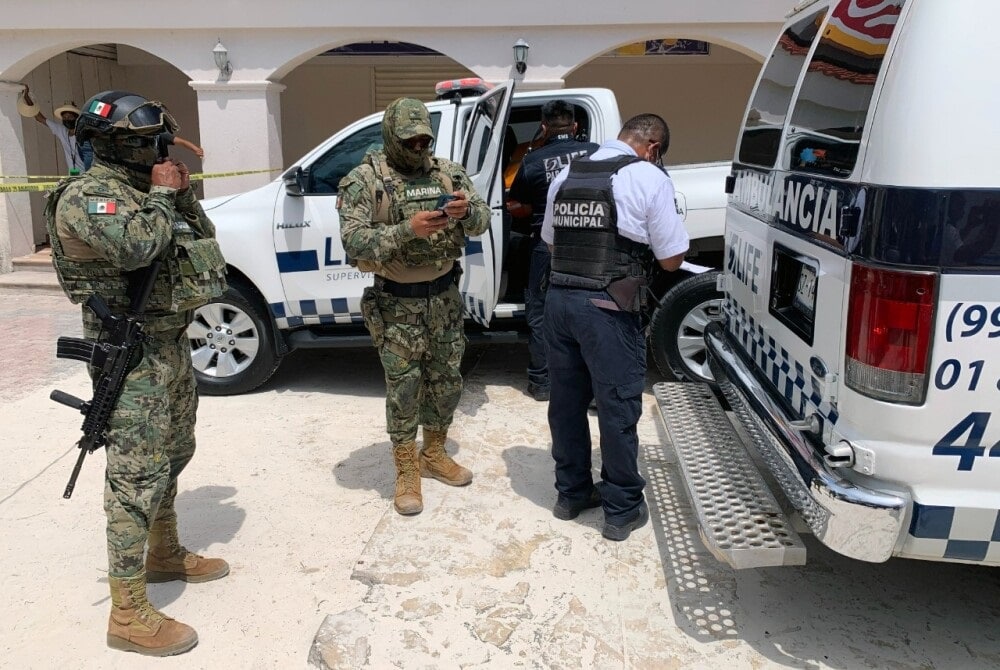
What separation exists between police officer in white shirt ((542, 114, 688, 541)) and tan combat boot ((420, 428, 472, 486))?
2.68 ft

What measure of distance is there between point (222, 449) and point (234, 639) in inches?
70.6

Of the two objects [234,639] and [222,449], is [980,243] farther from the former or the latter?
[222,449]

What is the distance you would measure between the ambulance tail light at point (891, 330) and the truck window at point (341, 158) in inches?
130

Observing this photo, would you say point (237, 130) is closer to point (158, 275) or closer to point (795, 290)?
point (158, 275)

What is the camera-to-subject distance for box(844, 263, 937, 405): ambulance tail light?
7.05 ft

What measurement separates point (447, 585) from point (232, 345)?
2.77 metres

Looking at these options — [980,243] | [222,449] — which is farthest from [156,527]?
[980,243]

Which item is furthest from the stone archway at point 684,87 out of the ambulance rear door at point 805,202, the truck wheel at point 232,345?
the ambulance rear door at point 805,202

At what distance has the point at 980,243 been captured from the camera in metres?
2.10

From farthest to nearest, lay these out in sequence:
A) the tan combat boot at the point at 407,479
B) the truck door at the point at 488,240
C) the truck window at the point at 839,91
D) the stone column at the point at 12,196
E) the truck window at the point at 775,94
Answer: the stone column at the point at 12,196
the truck door at the point at 488,240
the tan combat boot at the point at 407,479
the truck window at the point at 775,94
the truck window at the point at 839,91

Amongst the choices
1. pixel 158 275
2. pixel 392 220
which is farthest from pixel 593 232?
pixel 158 275

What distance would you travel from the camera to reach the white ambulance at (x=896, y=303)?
82.4 inches

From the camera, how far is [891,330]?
7.19ft

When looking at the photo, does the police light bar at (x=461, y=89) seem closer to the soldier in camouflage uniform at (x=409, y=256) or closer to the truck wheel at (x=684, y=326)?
the soldier in camouflage uniform at (x=409, y=256)
